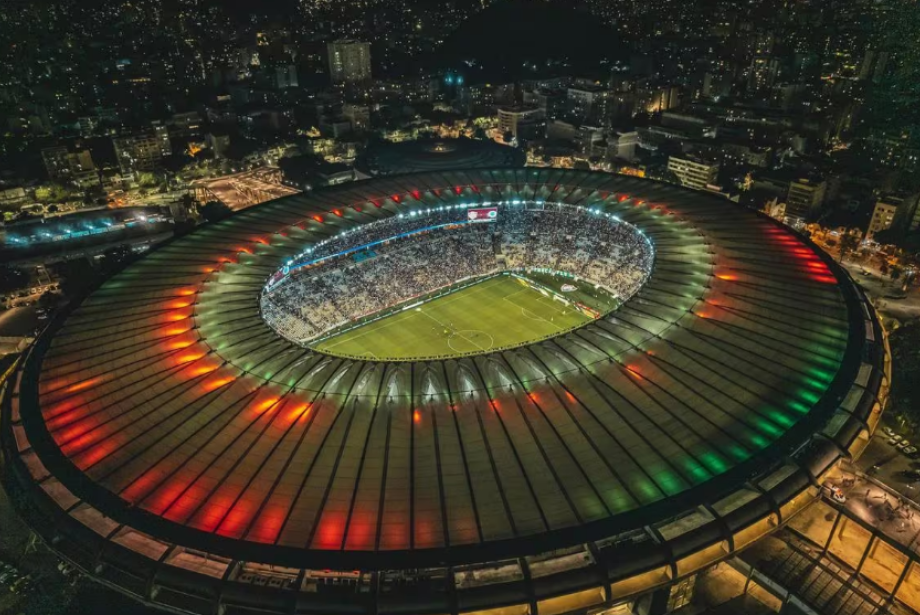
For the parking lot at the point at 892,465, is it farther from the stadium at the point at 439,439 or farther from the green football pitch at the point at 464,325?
the green football pitch at the point at 464,325

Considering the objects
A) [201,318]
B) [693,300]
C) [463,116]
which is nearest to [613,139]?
[463,116]

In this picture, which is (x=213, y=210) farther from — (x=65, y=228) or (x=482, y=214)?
(x=482, y=214)

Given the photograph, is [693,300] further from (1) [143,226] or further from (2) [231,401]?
(1) [143,226]

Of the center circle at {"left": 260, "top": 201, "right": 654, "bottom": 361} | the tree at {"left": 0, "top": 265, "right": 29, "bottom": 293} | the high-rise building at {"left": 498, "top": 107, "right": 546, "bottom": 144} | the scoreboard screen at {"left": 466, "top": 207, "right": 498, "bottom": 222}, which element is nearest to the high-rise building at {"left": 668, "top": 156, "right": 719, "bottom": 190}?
the high-rise building at {"left": 498, "top": 107, "right": 546, "bottom": 144}

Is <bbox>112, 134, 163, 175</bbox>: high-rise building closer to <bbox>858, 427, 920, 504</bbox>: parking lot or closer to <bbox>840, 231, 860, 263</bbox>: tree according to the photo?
<bbox>840, 231, 860, 263</bbox>: tree

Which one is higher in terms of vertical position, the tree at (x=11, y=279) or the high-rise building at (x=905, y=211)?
the high-rise building at (x=905, y=211)

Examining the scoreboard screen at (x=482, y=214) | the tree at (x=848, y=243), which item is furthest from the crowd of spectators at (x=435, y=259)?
the tree at (x=848, y=243)

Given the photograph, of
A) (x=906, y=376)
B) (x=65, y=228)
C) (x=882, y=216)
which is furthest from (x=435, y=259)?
(x=882, y=216)
